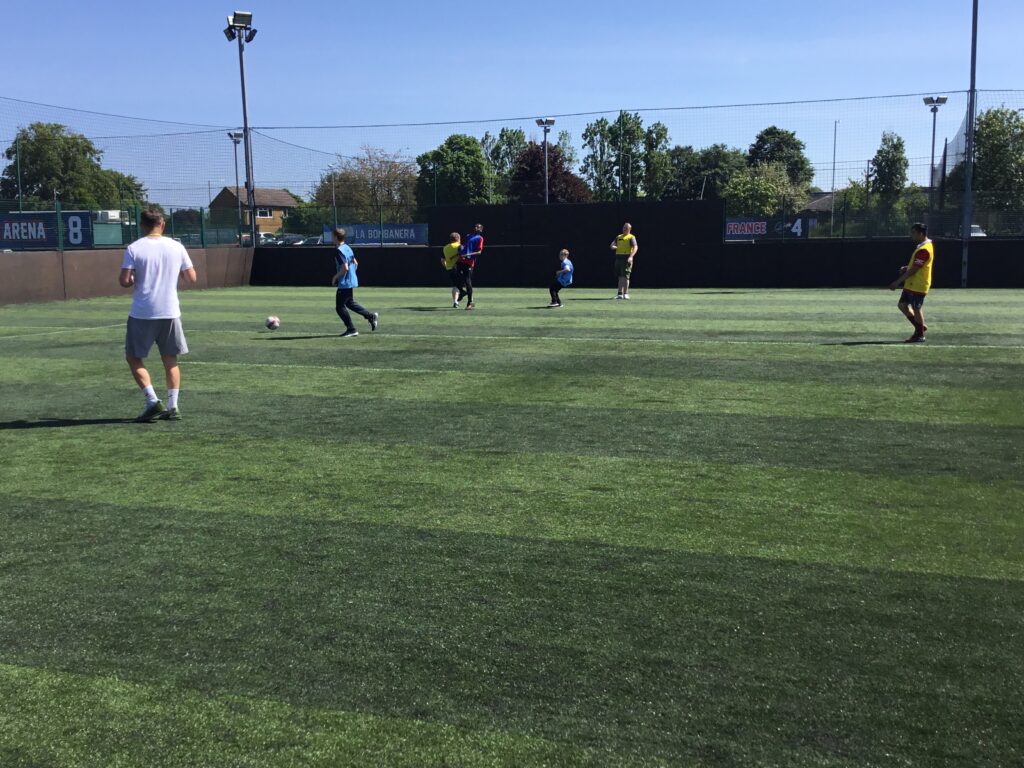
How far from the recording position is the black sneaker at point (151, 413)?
7.89m

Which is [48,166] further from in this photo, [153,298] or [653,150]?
[153,298]

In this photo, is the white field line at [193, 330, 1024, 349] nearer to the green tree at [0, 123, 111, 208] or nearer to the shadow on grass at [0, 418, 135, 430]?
the shadow on grass at [0, 418, 135, 430]

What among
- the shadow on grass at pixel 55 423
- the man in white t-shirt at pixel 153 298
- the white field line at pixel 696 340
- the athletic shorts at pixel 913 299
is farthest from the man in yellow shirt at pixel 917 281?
the shadow on grass at pixel 55 423

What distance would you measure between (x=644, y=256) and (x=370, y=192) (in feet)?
148

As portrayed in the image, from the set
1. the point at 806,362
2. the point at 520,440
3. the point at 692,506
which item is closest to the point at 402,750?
the point at 692,506

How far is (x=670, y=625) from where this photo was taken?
3.71 meters

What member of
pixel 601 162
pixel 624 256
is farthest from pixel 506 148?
pixel 624 256

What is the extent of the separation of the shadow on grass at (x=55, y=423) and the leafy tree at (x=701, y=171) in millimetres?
88326

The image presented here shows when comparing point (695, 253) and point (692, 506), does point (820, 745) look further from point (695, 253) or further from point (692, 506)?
point (695, 253)

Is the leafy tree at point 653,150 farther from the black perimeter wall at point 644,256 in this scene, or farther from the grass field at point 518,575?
the grass field at point 518,575

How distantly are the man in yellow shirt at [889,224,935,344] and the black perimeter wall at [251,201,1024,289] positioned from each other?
13.9 meters

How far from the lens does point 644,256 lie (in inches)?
1096

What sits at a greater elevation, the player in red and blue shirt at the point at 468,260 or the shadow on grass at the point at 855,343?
the player in red and blue shirt at the point at 468,260

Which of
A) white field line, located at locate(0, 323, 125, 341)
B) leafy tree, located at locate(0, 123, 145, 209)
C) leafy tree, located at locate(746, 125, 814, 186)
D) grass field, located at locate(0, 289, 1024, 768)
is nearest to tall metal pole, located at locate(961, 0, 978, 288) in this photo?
grass field, located at locate(0, 289, 1024, 768)
